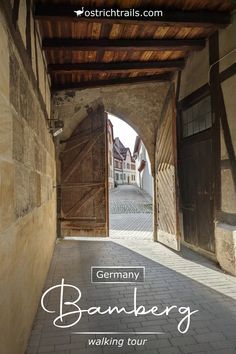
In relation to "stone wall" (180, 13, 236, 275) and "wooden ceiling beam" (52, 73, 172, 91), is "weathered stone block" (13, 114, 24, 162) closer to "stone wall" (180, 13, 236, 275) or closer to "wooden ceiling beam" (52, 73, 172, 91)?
"stone wall" (180, 13, 236, 275)

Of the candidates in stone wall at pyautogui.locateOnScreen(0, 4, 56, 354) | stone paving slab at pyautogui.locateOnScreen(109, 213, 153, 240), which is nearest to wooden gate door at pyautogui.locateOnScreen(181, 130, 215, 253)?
stone paving slab at pyautogui.locateOnScreen(109, 213, 153, 240)

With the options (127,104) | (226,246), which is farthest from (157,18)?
(226,246)

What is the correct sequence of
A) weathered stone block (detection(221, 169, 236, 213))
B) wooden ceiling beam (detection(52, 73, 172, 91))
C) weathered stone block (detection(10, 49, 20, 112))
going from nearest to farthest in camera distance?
weathered stone block (detection(10, 49, 20, 112)) < weathered stone block (detection(221, 169, 236, 213)) < wooden ceiling beam (detection(52, 73, 172, 91))

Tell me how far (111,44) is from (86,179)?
10.4ft

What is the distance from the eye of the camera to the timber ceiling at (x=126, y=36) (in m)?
3.67

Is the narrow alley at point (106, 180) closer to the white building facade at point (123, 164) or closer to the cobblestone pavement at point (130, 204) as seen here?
the cobblestone pavement at point (130, 204)

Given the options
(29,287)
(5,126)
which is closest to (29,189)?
(29,287)

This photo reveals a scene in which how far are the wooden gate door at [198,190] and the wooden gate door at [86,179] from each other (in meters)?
1.87

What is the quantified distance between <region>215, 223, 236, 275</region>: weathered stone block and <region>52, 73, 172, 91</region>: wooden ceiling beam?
3.37 m

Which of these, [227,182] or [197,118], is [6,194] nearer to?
[227,182]

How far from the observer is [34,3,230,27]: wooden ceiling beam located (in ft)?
11.8

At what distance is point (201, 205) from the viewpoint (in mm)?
5148

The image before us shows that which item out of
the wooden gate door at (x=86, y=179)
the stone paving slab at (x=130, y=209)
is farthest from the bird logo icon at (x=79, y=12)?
the stone paving slab at (x=130, y=209)

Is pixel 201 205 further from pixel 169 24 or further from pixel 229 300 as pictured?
pixel 169 24
